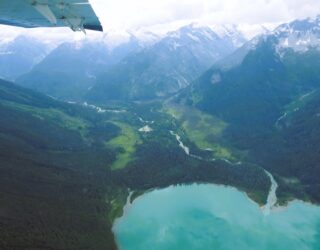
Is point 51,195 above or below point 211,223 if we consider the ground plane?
A: below

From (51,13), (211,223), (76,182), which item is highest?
(51,13)

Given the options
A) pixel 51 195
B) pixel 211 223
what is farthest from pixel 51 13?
pixel 51 195

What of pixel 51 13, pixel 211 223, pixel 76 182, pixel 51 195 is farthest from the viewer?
pixel 76 182

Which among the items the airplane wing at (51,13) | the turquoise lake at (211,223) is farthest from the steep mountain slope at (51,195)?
the airplane wing at (51,13)

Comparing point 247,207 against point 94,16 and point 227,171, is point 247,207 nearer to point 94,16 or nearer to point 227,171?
point 227,171

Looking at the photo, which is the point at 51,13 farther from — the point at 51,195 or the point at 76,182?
the point at 76,182

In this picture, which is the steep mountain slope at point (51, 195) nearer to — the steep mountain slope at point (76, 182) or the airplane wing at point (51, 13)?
the steep mountain slope at point (76, 182)

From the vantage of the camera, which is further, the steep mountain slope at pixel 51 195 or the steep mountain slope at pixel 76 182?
the steep mountain slope at pixel 76 182
